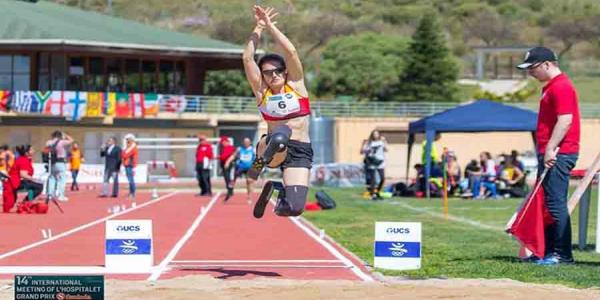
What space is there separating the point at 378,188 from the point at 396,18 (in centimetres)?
9032

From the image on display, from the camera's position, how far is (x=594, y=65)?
333ft

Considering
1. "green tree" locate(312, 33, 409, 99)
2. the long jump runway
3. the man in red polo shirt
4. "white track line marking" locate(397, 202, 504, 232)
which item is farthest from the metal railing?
the man in red polo shirt

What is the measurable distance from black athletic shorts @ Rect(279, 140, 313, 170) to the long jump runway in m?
1.00

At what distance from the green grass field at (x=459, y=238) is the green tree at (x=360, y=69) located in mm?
48745

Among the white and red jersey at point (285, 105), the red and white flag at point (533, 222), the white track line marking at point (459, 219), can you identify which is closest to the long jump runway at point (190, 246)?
the white and red jersey at point (285, 105)

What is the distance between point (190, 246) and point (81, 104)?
39.0 m

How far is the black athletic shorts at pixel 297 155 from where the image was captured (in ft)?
36.5

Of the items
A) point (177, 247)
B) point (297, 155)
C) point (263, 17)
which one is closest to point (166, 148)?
point (177, 247)

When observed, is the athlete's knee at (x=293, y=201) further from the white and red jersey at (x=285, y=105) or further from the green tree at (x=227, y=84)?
the green tree at (x=227, y=84)

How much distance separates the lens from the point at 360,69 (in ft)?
262

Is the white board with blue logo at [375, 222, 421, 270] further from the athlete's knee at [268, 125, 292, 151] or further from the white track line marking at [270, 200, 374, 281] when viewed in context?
the athlete's knee at [268, 125, 292, 151]

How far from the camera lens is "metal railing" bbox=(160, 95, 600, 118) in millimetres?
56812

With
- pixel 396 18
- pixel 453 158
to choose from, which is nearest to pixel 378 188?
pixel 453 158

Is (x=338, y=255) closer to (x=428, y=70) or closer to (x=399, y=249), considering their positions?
(x=399, y=249)
